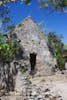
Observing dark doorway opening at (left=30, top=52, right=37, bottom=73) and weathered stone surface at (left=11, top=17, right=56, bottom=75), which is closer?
weathered stone surface at (left=11, top=17, right=56, bottom=75)

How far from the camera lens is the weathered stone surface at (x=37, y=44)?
26156mm

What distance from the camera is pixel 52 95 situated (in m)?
13.9

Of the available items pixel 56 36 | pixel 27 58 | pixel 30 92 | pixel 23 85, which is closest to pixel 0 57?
pixel 23 85

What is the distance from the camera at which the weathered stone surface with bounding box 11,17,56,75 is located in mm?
26156

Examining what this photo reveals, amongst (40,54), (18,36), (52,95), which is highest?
(18,36)

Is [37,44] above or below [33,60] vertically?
above

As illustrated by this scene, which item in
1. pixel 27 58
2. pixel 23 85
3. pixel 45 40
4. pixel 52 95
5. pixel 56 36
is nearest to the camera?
pixel 52 95

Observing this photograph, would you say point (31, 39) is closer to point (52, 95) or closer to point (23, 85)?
point (23, 85)

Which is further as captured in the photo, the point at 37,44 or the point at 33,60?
the point at 33,60

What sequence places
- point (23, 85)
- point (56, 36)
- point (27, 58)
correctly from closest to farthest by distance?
point (23, 85) < point (27, 58) < point (56, 36)

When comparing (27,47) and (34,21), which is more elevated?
(34,21)

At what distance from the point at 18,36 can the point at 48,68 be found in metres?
4.10

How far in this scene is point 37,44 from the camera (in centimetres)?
2700

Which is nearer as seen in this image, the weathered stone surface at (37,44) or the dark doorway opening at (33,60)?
the weathered stone surface at (37,44)
